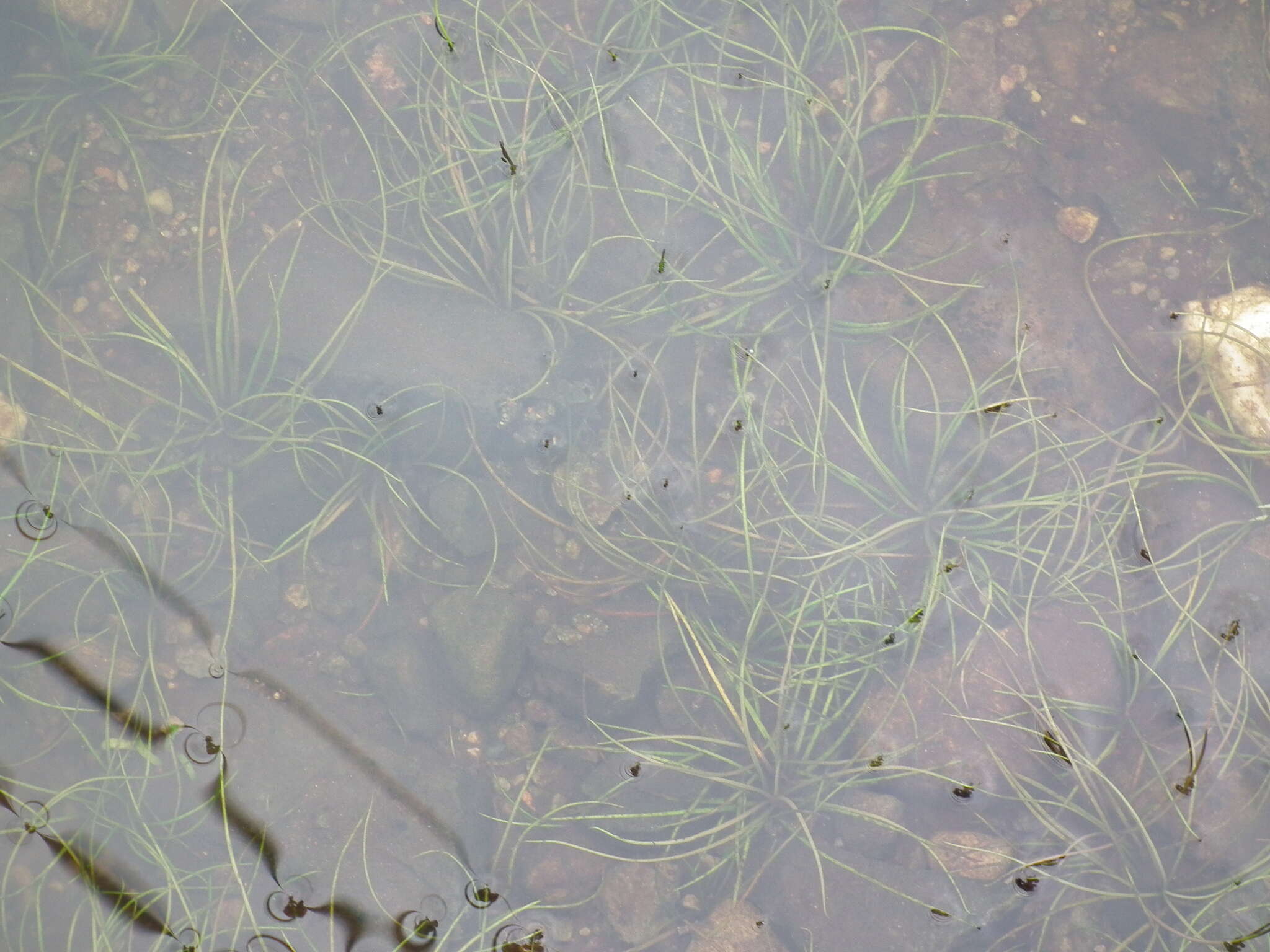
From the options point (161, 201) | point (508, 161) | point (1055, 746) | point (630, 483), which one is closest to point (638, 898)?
point (630, 483)

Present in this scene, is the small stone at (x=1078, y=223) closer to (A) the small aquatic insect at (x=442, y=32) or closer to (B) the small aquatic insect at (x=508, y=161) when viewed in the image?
(B) the small aquatic insect at (x=508, y=161)

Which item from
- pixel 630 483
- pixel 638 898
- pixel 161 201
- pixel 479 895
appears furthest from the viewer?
pixel 161 201

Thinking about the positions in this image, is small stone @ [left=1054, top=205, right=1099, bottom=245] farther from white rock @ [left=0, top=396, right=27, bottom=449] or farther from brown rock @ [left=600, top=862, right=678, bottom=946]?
white rock @ [left=0, top=396, right=27, bottom=449]

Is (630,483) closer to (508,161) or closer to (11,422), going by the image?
(508,161)

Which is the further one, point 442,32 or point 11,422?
point 442,32

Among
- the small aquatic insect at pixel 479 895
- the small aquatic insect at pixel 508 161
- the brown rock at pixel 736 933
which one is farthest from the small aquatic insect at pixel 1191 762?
the small aquatic insect at pixel 508 161

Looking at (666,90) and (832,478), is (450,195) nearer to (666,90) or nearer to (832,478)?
(666,90)

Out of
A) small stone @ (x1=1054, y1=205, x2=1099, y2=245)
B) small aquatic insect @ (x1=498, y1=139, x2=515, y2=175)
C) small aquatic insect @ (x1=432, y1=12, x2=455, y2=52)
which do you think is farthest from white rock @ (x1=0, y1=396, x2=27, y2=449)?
small stone @ (x1=1054, y1=205, x2=1099, y2=245)
